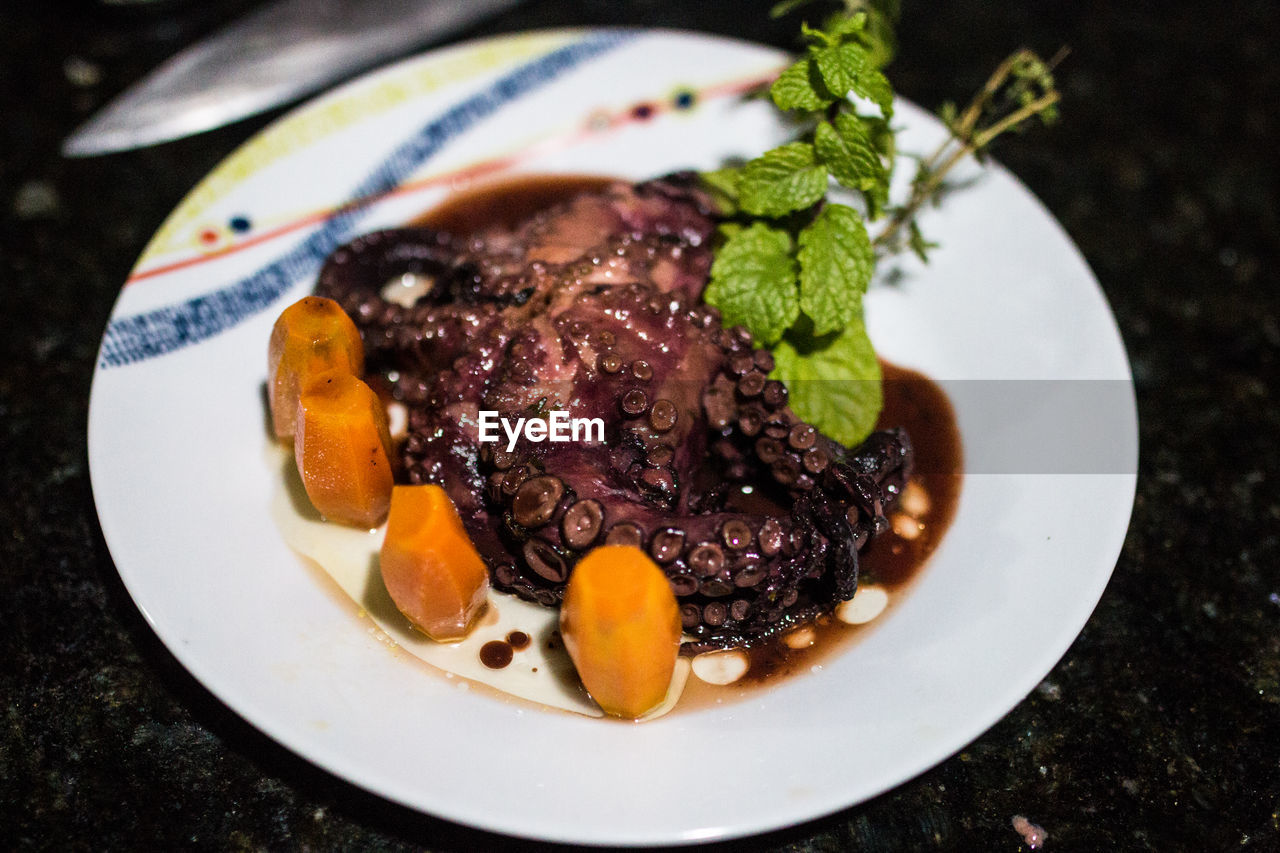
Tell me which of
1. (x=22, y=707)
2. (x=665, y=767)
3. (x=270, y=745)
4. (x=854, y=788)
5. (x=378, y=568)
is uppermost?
(x=854, y=788)

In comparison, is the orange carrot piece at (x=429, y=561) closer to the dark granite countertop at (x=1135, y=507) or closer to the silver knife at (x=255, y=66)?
the dark granite countertop at (x=1135, y=507)

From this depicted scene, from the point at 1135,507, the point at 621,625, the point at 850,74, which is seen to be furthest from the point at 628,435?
the point at 1135,507

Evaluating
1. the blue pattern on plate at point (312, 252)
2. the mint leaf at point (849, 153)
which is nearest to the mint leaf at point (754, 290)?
the mint leaf at point (849, 153)

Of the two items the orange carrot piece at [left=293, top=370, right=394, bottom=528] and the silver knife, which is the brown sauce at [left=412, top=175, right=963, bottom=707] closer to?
the orange carrot piece at [left=293, top=370, right=394, bottom=528]

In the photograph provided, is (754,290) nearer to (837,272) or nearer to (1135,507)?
(837,272)

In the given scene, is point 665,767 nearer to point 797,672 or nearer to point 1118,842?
point 797,672

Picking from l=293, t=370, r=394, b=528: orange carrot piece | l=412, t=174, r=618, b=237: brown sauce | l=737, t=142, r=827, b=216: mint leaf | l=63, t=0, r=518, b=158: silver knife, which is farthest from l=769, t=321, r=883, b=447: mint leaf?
l=63, t=0, r=518, b=158: silver knife

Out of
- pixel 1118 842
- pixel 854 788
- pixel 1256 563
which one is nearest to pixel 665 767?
pixel 854 788
